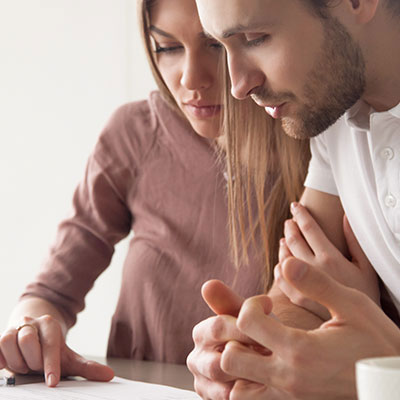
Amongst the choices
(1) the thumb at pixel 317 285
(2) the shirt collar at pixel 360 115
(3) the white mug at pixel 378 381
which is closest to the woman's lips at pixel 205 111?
(2) the shirt collar at pixel 360 115

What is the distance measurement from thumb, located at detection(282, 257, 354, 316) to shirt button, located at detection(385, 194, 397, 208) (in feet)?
1.29

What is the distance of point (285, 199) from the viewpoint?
4.69 ft

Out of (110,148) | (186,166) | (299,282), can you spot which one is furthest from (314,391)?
(110,148)

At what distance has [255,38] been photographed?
1002mm

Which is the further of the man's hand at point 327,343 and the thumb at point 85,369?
the thumb at point 85,369

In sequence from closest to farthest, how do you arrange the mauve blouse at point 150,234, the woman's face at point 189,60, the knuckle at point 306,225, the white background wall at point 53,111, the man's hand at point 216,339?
the man's hand at point 216,339, the knuckle at point 306,225, the woman's face at point 189,60, the mauve blouse at point 150,234, the white background wall at point 53,111

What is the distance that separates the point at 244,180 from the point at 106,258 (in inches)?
15.6

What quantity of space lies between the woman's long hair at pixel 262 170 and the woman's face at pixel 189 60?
5 cm

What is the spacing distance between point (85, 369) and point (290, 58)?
55 centimetres

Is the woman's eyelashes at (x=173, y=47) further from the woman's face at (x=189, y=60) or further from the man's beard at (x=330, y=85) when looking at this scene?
the man's beard at (x=330, y=85)

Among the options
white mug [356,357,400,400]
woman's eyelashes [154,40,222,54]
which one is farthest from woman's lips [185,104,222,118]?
white mug [356,357,400,400]

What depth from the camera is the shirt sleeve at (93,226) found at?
153 centimetres

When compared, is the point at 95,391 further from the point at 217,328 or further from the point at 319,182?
the point at 319,182

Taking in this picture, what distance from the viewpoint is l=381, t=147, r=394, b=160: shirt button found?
1.08 meters
